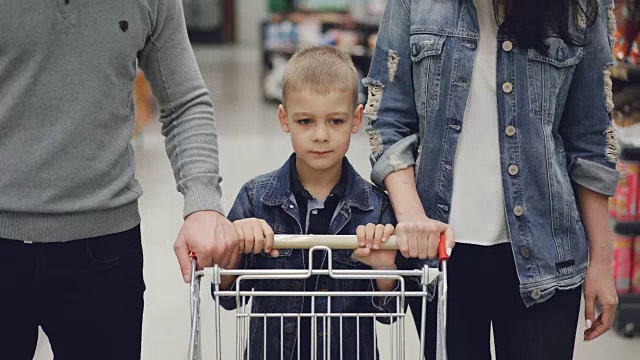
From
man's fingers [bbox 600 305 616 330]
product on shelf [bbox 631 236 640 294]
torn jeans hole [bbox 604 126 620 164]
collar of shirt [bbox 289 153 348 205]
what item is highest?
torn jeans hole [bbox 604 126 620 164]

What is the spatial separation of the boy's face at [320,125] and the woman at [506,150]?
0.23ft

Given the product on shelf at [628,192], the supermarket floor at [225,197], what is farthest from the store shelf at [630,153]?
the supermarket floor at [225,197]

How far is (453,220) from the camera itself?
6.61 feet

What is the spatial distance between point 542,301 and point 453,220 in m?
0.24

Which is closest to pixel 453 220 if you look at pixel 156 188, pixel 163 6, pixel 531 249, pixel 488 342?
pixel 531 249

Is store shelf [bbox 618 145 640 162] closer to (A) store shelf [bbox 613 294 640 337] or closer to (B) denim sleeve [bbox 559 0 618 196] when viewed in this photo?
(A) store shelf [bbox 613 294 640 337]

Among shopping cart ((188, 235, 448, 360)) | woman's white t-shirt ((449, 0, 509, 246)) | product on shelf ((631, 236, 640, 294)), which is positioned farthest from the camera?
product on shelf ((631, 236, 640, 294))

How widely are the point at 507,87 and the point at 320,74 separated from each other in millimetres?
410

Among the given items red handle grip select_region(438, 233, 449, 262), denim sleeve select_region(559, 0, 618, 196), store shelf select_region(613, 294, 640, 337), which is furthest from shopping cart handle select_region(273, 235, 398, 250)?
store shelf select_region(613, 294, 640, 337)

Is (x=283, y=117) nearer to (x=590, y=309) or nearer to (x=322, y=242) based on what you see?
(x=322, y=242)

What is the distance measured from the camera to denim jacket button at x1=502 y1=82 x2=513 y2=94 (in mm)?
1949

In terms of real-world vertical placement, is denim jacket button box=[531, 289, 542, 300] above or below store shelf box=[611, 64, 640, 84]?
below

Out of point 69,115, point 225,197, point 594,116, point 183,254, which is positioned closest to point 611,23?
point 594,116

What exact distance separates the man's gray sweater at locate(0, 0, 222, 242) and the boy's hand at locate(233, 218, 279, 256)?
131mm
